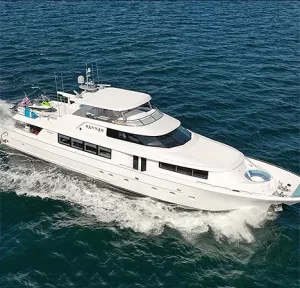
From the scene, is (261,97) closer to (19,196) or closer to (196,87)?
(196,87)

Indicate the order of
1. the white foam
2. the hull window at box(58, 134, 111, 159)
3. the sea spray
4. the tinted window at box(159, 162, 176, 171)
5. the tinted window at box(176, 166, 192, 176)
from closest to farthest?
1. the white foam
2. the tinted window at box(176, 166, 192, 176)
3. the tinted window at box(159, 162, 176, 171)
4. the hull window at box(58, 134, 111, 159)
5. the sea spray

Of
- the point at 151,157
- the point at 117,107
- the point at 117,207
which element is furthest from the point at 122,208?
the point at 117,107

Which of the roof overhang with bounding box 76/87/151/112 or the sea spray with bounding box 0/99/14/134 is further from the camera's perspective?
the sea spray with bounding box 0/99/14/134

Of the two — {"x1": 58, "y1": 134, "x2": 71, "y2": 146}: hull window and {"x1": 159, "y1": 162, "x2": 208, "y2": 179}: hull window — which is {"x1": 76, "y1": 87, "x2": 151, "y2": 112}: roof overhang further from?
{"x1": 159, "y1": 162, "x2": 208, "y2": 179}: hull window

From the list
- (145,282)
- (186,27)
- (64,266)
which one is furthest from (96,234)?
(186,27)

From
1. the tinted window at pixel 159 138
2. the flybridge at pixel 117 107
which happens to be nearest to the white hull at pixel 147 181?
the tinted window at pixel 159 138

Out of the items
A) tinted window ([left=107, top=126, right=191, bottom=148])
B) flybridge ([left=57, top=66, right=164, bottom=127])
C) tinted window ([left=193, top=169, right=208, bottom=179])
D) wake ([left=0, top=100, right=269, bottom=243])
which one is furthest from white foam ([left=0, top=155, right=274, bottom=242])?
flybridge ([left=57, top=66, right=164, bottom=127])
